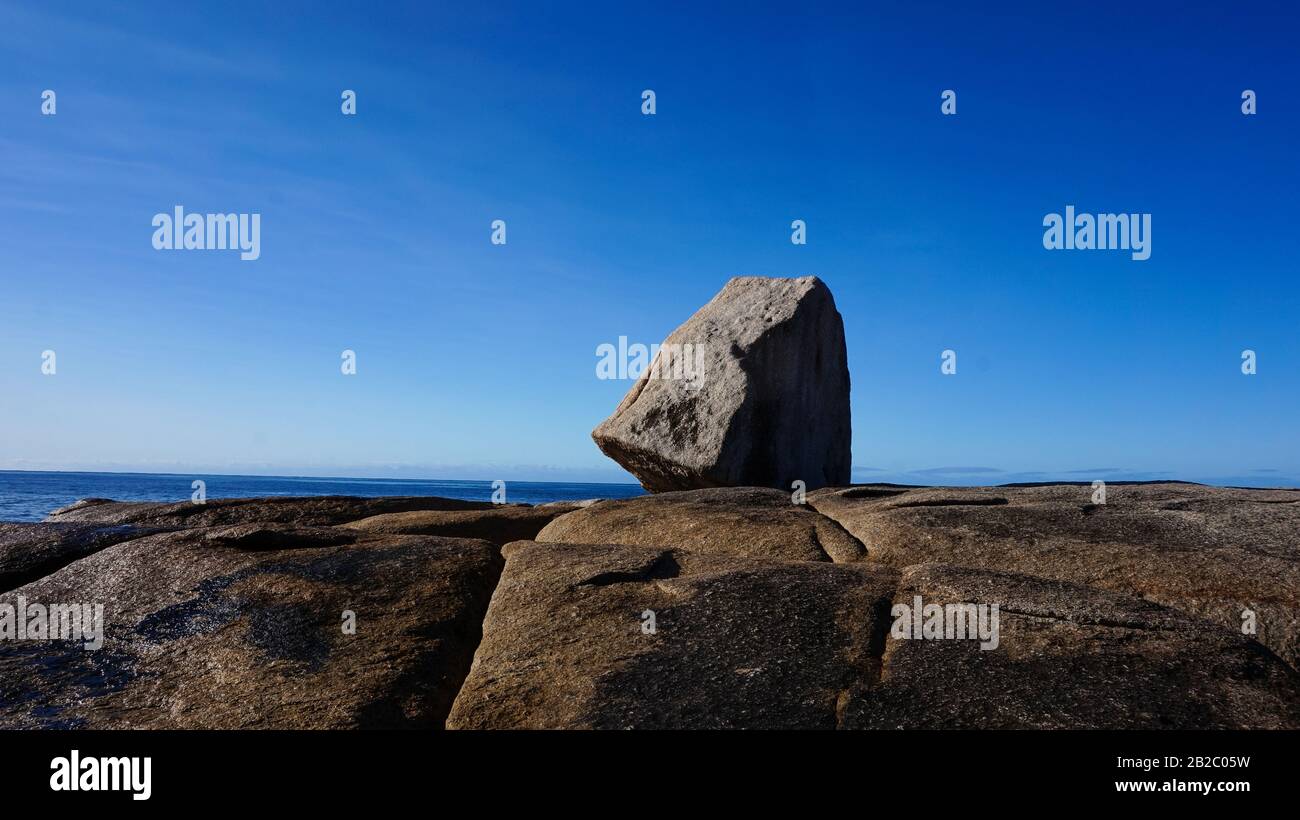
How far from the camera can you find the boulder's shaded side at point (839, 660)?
6.22 m

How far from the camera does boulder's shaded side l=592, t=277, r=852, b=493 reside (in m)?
16.4

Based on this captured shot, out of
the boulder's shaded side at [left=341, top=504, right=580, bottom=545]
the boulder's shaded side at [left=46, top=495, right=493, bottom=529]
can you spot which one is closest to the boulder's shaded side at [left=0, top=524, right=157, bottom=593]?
the boulder's shaded side at [left=46, top=495, right=493, bottom=529]

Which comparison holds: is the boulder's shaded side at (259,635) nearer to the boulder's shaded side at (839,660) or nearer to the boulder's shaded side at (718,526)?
the boulder's shaded side at (839,660)

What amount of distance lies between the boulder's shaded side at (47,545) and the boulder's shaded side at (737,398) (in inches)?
347

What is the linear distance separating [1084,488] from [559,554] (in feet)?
27.1

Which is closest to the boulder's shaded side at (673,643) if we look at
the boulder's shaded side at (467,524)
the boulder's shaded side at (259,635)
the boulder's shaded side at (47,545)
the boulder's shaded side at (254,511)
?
the boulder's shaded side at (259,635)

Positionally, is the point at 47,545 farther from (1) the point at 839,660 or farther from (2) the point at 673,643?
(1) the point at 839,660

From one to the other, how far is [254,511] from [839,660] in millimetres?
10521

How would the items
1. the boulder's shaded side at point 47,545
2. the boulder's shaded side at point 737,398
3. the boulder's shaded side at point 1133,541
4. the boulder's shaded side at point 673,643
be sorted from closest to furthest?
the boulder's shaded side at point 673,643, the boulder's shaded side at point 1133,541, the boulder's shaded side at point 47,545, the boulder's shaded side at point 737,398

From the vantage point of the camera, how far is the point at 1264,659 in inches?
272

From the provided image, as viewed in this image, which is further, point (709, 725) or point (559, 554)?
point (559, 554)
